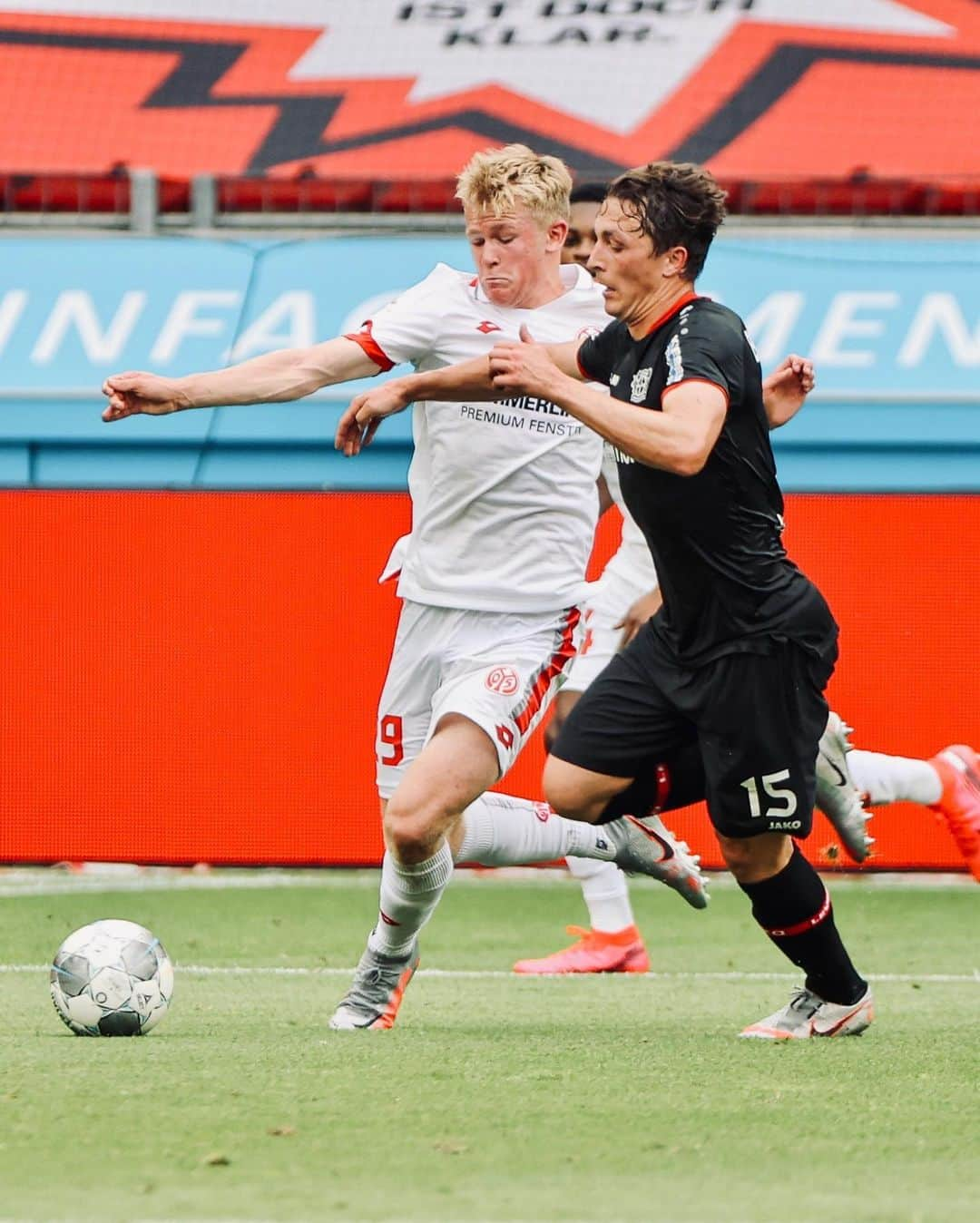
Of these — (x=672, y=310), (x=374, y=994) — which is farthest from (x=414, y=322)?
(x=374, y=994)

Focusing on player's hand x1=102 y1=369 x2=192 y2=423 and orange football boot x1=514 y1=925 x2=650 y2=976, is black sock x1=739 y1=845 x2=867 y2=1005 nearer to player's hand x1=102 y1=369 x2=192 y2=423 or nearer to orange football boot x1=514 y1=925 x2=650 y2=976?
player's hand x1=102 y1=369 x2=192 y2=423

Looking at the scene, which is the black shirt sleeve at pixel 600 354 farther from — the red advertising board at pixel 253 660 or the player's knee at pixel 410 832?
the red advertising board at pixel 253 660

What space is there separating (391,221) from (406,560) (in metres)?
8.92

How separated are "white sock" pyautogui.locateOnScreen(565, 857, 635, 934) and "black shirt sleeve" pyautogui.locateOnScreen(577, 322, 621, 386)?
2.40m

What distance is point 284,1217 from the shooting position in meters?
3.22

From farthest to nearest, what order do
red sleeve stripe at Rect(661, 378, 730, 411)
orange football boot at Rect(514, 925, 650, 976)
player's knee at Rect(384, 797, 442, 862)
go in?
orange football boot at Rect(514, 925, 650, 976) → player's knee at Rect(384, 797, 442, 862) → red sleeve stripe at Rect(661, 378, 730, 411)

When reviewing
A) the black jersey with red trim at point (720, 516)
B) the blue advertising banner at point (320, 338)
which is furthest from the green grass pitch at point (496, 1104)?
the blue advertising banner at point (320, 338)

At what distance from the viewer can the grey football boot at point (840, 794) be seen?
6.65m

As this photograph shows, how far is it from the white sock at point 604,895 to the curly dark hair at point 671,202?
284 cm

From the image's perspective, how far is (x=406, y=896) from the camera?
550 cm

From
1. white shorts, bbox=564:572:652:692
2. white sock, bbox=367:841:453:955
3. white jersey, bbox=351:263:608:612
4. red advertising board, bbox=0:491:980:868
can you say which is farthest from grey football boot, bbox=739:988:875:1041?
red advertising board, bbox=0:491:980:868

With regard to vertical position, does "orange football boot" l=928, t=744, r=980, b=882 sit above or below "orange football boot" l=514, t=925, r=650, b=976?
above

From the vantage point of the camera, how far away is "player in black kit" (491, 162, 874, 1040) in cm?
489

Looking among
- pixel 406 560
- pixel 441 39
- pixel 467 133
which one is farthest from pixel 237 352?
pixel 406 560
